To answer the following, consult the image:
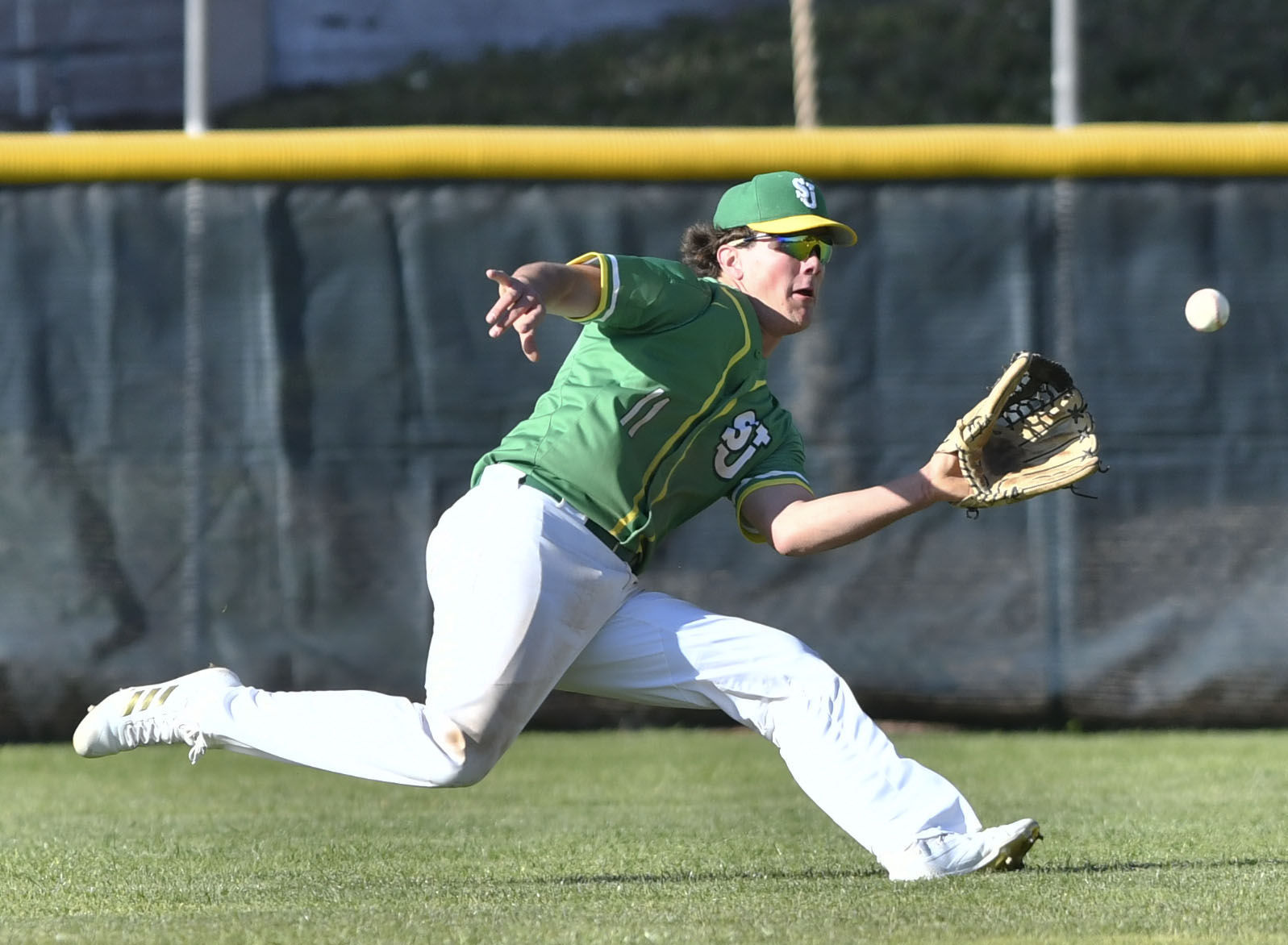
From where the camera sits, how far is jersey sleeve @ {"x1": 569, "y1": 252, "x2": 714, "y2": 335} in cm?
358

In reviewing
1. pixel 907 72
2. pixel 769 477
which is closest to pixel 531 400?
pixel 769 477

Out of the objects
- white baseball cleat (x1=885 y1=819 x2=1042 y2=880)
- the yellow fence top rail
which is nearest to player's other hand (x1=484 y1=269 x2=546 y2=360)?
white baseball cleat (x1=885 y1=819 x2=1042 y2=880)

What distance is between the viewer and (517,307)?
3.27 m

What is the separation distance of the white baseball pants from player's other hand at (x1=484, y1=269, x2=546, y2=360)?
54 cm

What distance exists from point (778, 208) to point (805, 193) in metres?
0.09

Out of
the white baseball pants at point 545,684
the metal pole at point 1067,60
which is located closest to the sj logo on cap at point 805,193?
the white baseball pants at point 545,684

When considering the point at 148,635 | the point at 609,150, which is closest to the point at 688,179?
the point at 609,150

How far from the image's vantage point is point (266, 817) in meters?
5.21

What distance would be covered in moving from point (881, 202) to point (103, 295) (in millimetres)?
3181

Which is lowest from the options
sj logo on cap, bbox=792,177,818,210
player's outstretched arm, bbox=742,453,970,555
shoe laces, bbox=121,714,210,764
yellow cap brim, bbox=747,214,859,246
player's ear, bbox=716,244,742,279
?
shoe laces, bbox=121,714,210,764

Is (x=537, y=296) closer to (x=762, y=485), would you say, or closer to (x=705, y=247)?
(x=762, y=485)

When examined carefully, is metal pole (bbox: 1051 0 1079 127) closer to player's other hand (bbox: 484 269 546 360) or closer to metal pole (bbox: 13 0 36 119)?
player's other hand (bbox: 484 269 546 360)

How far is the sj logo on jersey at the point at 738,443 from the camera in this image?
4.01 metres

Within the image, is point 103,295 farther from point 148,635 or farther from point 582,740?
point 582,740
